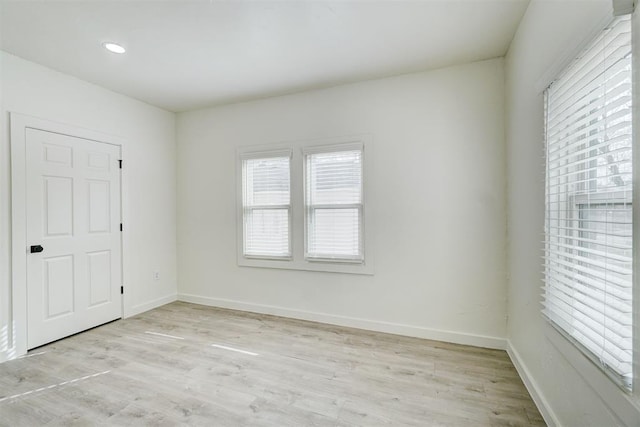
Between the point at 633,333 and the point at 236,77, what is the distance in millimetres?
3557

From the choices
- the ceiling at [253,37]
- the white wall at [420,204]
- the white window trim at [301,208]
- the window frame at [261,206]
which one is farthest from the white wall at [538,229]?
the window frame at [261,206]

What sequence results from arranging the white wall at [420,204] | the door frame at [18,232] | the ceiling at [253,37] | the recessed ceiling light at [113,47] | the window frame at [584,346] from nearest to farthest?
the window frame at [584,346] < the ceiling at [253,37] < the recessed ceiling light at [113,47] < the door frame at [18,232] < the white wall at [420,204]

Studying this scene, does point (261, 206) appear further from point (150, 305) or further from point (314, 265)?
point (150, 305)

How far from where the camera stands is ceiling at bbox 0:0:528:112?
2.09 meters

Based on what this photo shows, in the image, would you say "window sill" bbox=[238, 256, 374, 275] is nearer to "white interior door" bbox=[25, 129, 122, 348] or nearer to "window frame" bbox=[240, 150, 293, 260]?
"window frame" bbox=[240, 150, 293, 260]

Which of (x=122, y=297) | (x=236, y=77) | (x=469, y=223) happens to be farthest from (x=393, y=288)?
(x=122, y=297)

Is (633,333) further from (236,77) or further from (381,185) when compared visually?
(236,77)

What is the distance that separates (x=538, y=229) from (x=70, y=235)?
4375 millimetres

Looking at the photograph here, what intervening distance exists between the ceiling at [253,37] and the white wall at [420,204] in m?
0.29

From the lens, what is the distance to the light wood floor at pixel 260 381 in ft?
6.10

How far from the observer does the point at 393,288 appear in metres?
3.13

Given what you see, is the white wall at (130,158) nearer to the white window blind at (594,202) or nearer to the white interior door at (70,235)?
the white interior door at (70,235)

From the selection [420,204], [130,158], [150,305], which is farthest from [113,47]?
[420,204]

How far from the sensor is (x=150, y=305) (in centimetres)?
394
